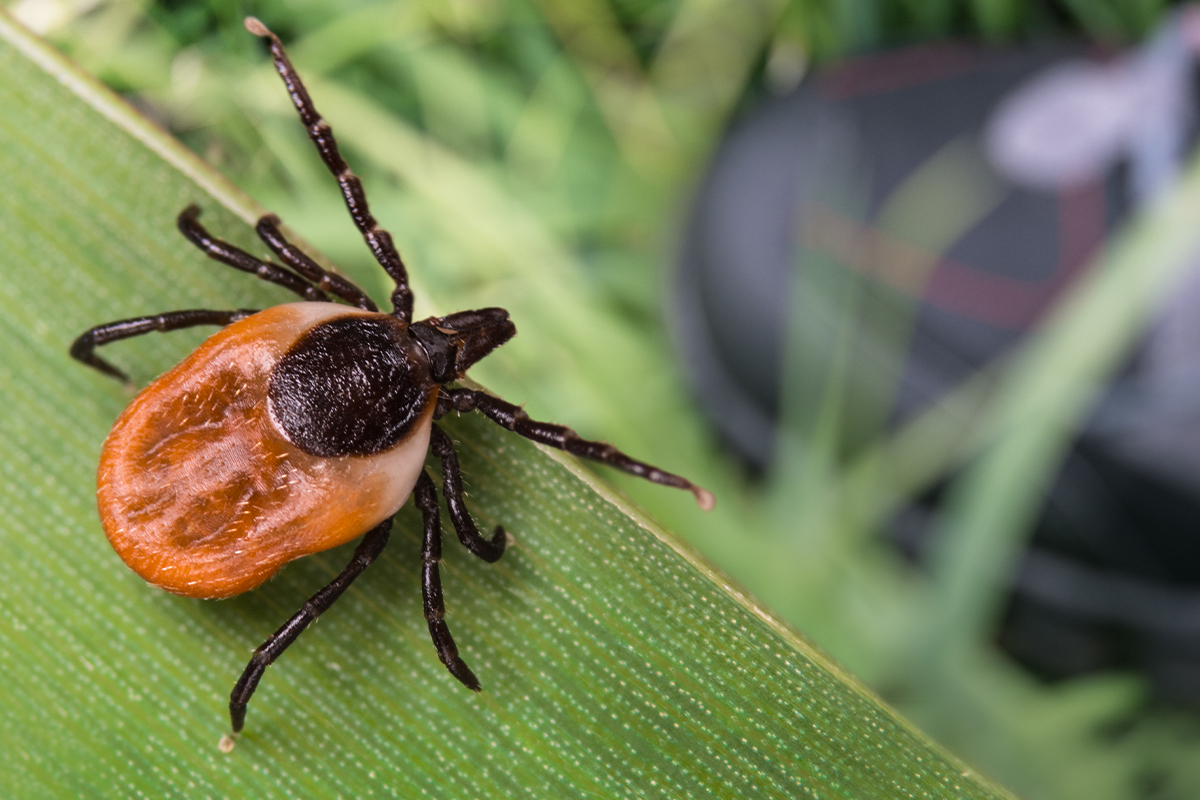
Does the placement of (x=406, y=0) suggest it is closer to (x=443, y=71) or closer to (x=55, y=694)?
(x=443, y=71)

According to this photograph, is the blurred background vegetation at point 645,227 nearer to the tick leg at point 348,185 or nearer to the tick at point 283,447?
the tick leg at point 348,185

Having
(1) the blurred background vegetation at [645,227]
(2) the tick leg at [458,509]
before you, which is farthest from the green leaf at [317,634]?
(1) the blurred background vegetation at [645,227]

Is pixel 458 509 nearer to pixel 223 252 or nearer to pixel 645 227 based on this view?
pixel 223 252

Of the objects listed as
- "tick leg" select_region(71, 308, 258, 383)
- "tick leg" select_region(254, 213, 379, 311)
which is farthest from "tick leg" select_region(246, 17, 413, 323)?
"tick leg" select_region(71, 308, 258, 383)

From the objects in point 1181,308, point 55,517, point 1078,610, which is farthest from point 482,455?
point 1181,308

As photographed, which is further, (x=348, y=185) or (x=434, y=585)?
(x=348, y=185)

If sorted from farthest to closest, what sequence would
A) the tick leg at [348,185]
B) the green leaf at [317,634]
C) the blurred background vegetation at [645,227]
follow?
the blurred background vegetation at [645,227]
the tick leg at [348,185]
the green leaf at [317,634]

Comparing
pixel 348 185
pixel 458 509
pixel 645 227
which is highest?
pixel 645 227

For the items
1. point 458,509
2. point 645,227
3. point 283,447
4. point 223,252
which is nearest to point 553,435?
point 458,509
